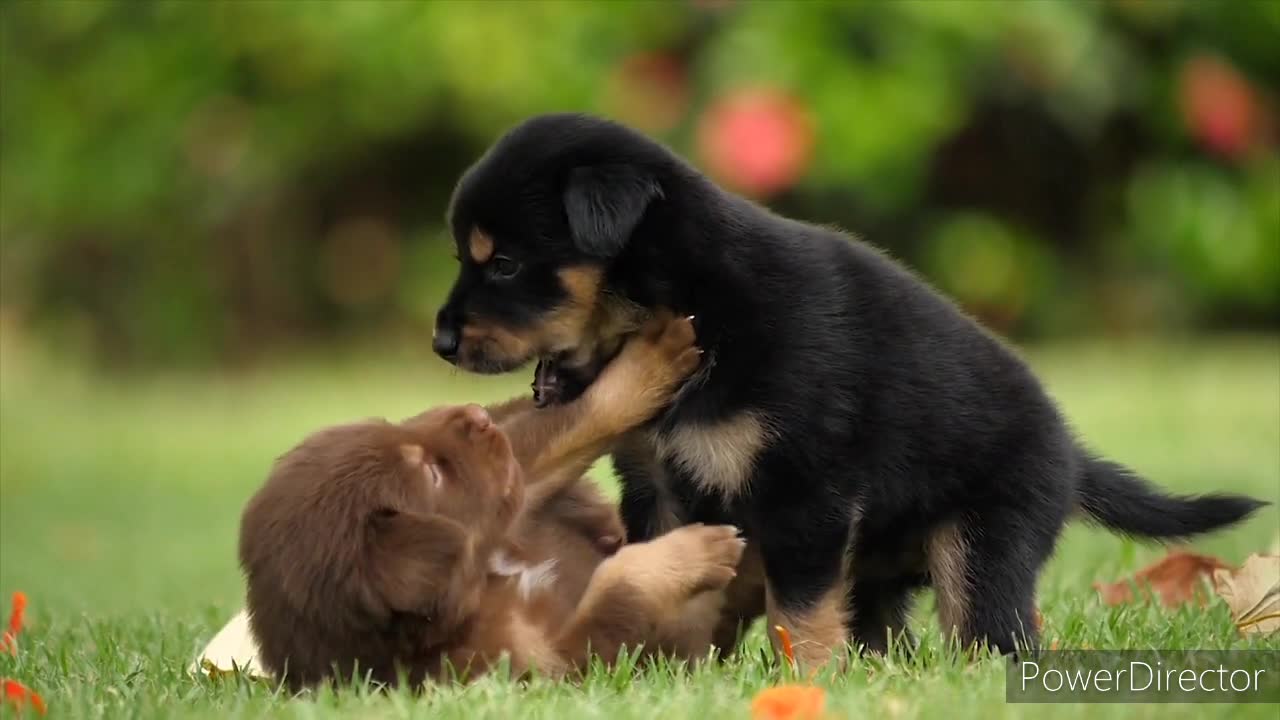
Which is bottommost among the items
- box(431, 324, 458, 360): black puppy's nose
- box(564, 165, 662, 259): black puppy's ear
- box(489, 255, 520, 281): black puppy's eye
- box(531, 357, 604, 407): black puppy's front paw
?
box(531, 357, 604, 407): black puppy's front paw

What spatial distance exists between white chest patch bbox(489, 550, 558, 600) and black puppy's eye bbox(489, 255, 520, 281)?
0.64m

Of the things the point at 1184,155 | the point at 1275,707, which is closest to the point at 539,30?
the point at 1184,155

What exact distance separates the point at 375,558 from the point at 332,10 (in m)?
10.7

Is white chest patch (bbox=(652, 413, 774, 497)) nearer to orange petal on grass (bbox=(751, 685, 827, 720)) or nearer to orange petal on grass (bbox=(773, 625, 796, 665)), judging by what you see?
orange petal on grass (bbox=(773, 625, 796, 665))

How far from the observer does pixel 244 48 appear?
13.8 m

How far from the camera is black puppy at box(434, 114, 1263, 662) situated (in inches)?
135

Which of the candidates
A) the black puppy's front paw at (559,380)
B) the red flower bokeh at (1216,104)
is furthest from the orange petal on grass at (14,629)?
the red flower bokeh at (1216,104)

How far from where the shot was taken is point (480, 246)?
3.69 metres

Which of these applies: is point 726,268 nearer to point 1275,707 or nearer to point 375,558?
point 375,558

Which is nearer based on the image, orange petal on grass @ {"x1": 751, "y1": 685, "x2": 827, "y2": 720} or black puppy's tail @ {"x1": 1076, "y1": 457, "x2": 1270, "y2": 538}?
orange petal on grass @ {"x1": 751, "y1": 685, "x2": 827, "y2": 720}

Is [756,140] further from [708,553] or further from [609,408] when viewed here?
[708,553]

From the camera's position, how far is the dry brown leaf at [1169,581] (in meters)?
4.33

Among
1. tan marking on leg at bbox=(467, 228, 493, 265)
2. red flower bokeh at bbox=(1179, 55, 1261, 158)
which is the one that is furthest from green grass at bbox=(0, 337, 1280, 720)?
red flower bokeh at bbox=(1179, 55, 1261, 158)

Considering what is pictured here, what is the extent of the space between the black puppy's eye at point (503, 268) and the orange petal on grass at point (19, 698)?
1.30 meters
